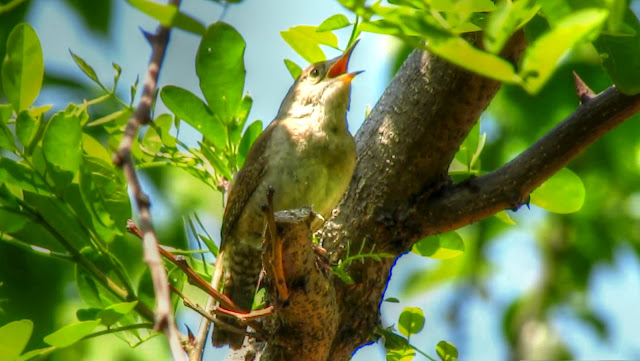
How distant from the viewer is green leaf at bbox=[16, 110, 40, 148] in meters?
1.82

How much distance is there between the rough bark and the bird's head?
606mm

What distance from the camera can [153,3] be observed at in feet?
3.42

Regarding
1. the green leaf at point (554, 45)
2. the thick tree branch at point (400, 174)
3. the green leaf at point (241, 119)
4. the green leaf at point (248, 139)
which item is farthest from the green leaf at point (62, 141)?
the green leaf at point (554, 45)

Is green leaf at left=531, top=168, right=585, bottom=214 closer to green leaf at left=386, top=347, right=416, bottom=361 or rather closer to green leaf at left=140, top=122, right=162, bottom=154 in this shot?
green leaf at left=386, top=347, right=416, bottom=361

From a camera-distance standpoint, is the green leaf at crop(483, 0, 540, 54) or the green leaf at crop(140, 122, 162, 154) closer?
the green leaf at crop(483, 0, 540, 54)

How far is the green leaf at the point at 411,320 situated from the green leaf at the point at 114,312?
27.7 inches

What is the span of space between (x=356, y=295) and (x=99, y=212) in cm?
70

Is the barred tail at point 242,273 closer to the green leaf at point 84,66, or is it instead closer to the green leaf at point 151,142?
the green leaf at point 151,142

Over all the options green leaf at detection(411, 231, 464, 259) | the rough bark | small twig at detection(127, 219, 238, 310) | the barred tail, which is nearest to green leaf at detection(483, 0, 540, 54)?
small twig at detection(127, 219, 238, 310)

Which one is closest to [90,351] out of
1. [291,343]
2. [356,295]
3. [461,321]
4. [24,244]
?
[24,244]

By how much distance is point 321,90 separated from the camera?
301cm

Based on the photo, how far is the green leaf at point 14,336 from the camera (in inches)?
65.1

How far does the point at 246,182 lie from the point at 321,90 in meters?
0.60

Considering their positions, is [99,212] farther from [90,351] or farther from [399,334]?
[399,334]
